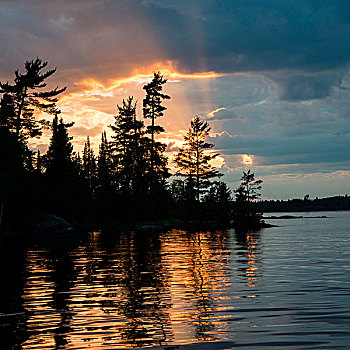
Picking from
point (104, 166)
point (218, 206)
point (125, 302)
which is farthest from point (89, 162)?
point (125, 302)

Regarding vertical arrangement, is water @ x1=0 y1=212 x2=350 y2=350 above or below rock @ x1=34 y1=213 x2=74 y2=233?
below

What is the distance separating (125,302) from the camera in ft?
39.8

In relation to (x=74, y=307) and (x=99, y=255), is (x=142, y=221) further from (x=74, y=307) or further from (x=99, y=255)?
(x=74, y=307)

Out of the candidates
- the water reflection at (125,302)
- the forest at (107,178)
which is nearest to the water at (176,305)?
the water reflection at (125,302)

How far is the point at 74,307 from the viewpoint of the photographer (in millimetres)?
11594

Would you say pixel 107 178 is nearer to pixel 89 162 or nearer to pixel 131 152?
pixel 131 152

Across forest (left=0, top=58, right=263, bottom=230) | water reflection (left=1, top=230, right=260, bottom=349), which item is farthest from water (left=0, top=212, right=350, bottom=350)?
forest (left=0, top=58, right=263, bottom=230)

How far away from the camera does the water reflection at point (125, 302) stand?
8578 mm

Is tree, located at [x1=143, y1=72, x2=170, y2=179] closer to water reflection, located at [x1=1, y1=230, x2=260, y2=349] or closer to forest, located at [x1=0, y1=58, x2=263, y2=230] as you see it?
forest, located at [x1=0, y1=58, x2=263, y2=230]

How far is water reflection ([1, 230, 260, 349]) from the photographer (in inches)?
338

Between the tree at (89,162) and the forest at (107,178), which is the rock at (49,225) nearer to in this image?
the forest at (107,178)

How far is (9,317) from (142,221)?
67325mm

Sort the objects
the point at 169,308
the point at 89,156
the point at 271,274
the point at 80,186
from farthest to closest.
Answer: the point at 89,156, the point at 80,186, the point at 271,274, the point at 169,308

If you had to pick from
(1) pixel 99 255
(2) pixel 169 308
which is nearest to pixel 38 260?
(1) pixel 99 255
